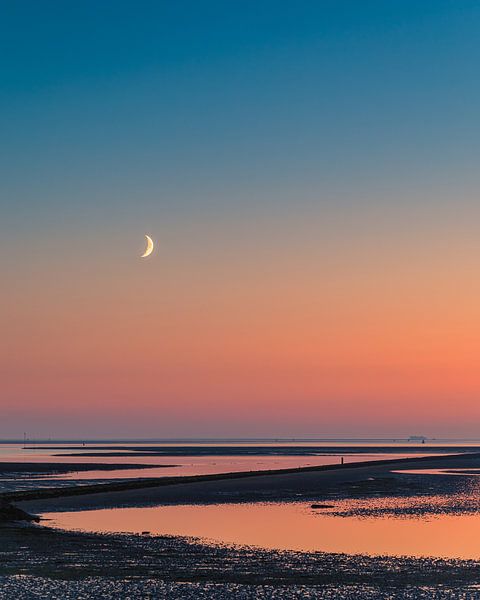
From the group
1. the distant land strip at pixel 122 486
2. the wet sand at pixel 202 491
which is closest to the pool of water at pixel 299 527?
the wet sand at pixel 202 491

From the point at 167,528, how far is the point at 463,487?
126ft

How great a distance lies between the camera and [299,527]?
43.0 meters

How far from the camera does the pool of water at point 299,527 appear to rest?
35.8 meters

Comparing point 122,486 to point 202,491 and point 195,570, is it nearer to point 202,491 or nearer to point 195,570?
point 202,491

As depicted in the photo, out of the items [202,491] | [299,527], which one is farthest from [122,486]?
[299,527]

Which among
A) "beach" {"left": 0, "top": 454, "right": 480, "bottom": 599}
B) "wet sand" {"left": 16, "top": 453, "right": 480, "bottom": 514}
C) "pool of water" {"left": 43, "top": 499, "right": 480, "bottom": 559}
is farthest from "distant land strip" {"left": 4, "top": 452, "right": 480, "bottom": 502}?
"beach" {"left": 0, "top": 454, "right": 480, "bottom": 599}

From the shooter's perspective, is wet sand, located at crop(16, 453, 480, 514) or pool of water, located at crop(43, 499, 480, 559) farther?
wet sand, located at crop(16, 453, 480, 514)

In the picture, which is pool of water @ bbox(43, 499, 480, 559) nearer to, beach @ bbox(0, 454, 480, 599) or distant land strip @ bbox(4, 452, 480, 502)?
beach @ bbox(0, 454, 480, 599)

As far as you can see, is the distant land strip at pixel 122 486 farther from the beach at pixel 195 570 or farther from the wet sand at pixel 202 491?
the beach at pixel 195 570

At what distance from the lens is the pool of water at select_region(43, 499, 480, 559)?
117 feet

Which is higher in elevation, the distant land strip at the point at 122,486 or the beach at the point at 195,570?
the beach at the point at 195,570

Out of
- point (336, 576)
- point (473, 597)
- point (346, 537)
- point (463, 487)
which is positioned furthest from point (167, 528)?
point (463, 487)

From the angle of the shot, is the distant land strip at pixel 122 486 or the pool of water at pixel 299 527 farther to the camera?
the distant land strip at pixel 122 486

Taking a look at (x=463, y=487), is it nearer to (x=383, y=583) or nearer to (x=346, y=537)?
(x=346, y=537)
